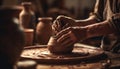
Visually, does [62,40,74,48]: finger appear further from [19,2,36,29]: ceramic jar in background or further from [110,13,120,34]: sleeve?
[19,2,36,29]: ceramic jar in background

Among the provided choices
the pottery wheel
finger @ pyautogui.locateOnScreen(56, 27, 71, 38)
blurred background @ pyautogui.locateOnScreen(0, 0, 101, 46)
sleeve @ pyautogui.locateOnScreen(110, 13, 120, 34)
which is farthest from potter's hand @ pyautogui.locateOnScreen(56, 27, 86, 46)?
blurred background @ pyautogui.locateOnScreen(0, 0, 101, 46)

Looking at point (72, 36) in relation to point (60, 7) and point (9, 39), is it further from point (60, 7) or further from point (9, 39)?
point (60, 7)

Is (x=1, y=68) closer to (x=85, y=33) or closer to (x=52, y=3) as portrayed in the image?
(x=85, y=33)

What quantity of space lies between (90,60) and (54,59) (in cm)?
41

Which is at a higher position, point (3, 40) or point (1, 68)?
point (3, 40)

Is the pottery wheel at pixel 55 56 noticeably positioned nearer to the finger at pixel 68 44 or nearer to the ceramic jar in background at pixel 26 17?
the finger at pixel 68 44

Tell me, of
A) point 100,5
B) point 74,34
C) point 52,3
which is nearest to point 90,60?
point 74,34

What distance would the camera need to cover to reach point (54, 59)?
2.80 m

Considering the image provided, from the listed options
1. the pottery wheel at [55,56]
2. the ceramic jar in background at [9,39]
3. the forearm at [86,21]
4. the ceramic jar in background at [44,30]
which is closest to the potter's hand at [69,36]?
the pottery wheel at [55,56]

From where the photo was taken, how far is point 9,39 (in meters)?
2.02

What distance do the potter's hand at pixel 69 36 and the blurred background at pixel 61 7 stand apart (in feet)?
18.3

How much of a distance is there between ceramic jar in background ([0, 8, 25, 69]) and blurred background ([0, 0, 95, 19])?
6584 mm

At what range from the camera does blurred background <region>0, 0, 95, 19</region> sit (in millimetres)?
8859

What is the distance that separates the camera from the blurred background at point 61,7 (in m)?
8.86
